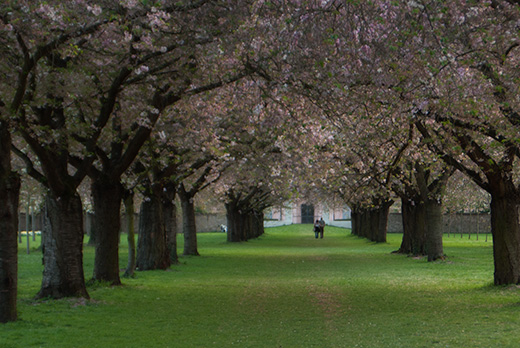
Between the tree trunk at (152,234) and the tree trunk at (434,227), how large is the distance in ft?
38.5

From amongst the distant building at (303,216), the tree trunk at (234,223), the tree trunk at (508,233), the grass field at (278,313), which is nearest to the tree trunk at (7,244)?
the grass field at (278,313)

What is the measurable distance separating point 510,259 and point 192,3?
11030 mm

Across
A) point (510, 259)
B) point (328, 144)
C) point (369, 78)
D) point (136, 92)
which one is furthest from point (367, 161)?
point (369, 78)

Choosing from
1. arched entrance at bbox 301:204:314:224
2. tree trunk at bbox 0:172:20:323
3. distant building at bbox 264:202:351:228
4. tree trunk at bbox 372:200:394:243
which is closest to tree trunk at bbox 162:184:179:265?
tree trunk at bbox 0:172:20:323

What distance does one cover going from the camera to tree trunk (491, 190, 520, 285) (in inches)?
679

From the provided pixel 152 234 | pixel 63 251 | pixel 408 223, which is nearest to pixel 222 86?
pixel 63 251

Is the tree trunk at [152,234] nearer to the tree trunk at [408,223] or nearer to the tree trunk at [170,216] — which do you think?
the tree trunk at [170,216]

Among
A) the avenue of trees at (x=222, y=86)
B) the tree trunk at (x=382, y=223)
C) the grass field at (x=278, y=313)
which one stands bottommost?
the grass field at (x=278, y=313)

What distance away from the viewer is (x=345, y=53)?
11680mm

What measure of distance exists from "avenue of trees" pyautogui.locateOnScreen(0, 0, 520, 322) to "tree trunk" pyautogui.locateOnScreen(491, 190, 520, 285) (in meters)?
0.03

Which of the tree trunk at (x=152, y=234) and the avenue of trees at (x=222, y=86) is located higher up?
the avenue of trees at (x=222, y=86)

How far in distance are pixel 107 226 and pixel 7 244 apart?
6974mm

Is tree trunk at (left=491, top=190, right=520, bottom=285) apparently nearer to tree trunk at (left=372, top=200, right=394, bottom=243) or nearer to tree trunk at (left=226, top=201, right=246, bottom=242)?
tree trunk at (left=372, top=200, right=394, bottom=243)

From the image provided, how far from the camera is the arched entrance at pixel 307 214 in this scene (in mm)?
141550
